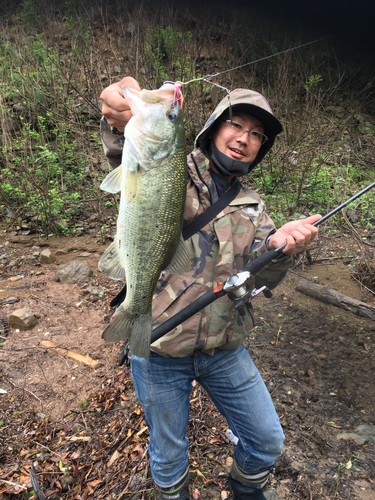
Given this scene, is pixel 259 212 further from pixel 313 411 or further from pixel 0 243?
pixel 0 243

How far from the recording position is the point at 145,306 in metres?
1.72

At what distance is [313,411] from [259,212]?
228 centimetres

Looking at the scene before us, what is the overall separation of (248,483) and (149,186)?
209 cm

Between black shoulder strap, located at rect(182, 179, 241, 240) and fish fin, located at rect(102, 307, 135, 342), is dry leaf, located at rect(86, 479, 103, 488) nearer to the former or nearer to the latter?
fish fin, located at rect(102, 307, 135, 342)

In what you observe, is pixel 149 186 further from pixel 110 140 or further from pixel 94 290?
pixel 94 290

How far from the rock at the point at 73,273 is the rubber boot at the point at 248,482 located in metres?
4.12

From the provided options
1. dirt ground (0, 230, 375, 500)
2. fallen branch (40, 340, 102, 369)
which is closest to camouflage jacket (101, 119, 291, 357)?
dirt ground (0, 230, 375, 500)

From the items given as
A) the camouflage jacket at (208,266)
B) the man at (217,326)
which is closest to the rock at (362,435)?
the man at (217,326)

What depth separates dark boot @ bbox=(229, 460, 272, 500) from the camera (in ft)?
7.10

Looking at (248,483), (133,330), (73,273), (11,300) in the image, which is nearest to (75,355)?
(11,300)

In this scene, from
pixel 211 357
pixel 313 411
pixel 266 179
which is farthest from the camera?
pixel 266 179

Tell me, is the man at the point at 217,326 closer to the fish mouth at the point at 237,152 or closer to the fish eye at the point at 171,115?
the fish mouth at the point at 237,152

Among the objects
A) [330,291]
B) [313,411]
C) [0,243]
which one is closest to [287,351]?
[313,411]

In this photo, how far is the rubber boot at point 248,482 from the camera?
7.10 ft
